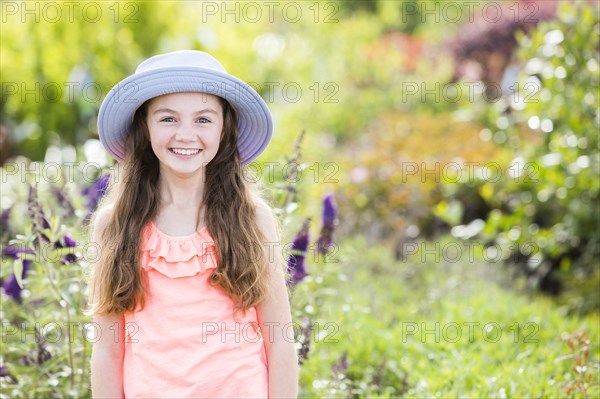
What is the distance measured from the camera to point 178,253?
2.09 meters

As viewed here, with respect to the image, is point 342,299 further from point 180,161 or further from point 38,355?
point 180,161

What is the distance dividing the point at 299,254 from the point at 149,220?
67 cm

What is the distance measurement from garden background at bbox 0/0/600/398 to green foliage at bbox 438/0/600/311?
0.04 feet

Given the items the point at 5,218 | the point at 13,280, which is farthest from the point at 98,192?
the point at 5,218

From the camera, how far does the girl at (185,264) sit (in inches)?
81.0

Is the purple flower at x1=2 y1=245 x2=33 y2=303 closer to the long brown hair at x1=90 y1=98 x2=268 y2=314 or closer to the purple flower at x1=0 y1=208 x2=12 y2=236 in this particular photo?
the purple flower at x1=0 y1=208 x2=12 y2=236

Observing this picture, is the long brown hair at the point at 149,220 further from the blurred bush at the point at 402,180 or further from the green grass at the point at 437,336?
the blurred bush at the point at 402,180

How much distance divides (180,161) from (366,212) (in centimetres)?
359

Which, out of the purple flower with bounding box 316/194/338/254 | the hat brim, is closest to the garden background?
the purple flower with bounding box 316/194/338/254

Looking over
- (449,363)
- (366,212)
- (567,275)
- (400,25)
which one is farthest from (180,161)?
(400,25)

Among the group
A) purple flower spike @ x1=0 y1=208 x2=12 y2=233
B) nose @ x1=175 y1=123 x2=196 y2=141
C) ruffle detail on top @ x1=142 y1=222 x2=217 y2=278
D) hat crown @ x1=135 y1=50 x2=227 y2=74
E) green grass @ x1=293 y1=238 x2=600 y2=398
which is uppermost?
hat crown @ x1=135 y1=50 x2=227 y2=74

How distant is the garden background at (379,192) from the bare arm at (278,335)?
1.20 ft

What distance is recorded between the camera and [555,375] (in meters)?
3.02

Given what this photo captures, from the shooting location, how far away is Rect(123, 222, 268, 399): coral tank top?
204 cm
